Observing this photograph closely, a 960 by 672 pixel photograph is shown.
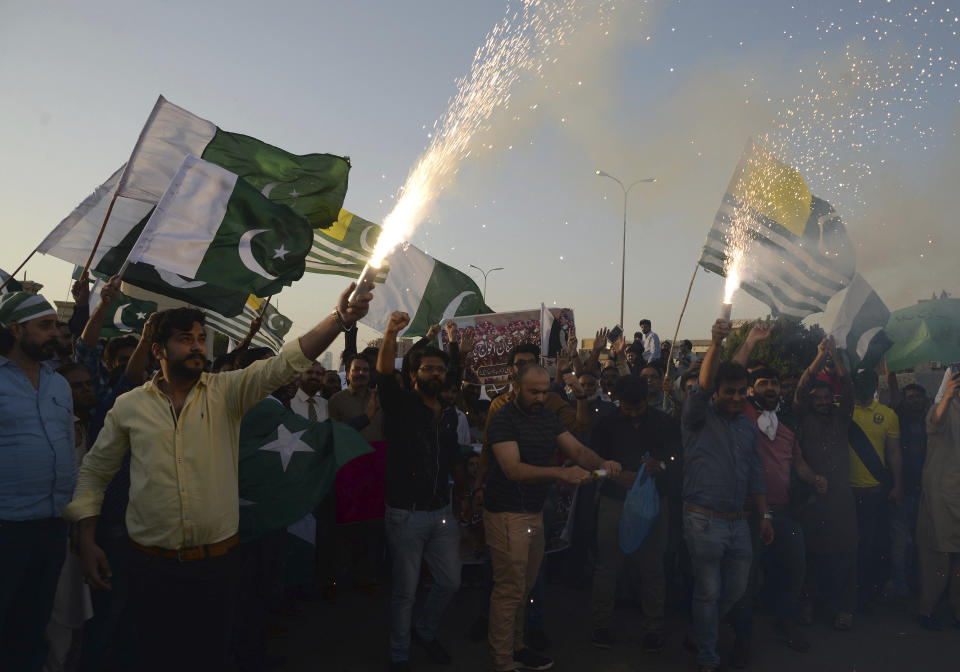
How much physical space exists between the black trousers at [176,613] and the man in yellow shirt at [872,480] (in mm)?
6293

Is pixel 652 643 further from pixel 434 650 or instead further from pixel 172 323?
pixel 172 323

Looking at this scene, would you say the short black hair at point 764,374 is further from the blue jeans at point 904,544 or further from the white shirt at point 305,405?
the white shirt at point 305,405

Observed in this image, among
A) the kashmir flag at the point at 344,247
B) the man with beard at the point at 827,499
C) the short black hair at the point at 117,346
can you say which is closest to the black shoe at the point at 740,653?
the man with beard at the point at 827,499

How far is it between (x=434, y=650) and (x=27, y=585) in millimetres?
2735

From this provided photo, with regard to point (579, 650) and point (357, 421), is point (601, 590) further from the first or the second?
point (357, 421)

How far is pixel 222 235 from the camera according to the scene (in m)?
5.65

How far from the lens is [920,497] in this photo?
285 inches

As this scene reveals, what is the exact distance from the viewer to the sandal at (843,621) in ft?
20.4

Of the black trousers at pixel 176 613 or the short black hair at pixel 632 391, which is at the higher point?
the short black hair at pixel 632 391

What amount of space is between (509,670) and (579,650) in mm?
1000

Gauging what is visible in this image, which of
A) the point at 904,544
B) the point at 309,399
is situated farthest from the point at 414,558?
the point at 904,544

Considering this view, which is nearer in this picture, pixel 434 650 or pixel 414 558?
pixel 414 558

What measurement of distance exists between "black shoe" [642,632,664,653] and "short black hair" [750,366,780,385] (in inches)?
93.1

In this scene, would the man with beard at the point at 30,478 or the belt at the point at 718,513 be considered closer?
the man with beard at the point at 30,478
